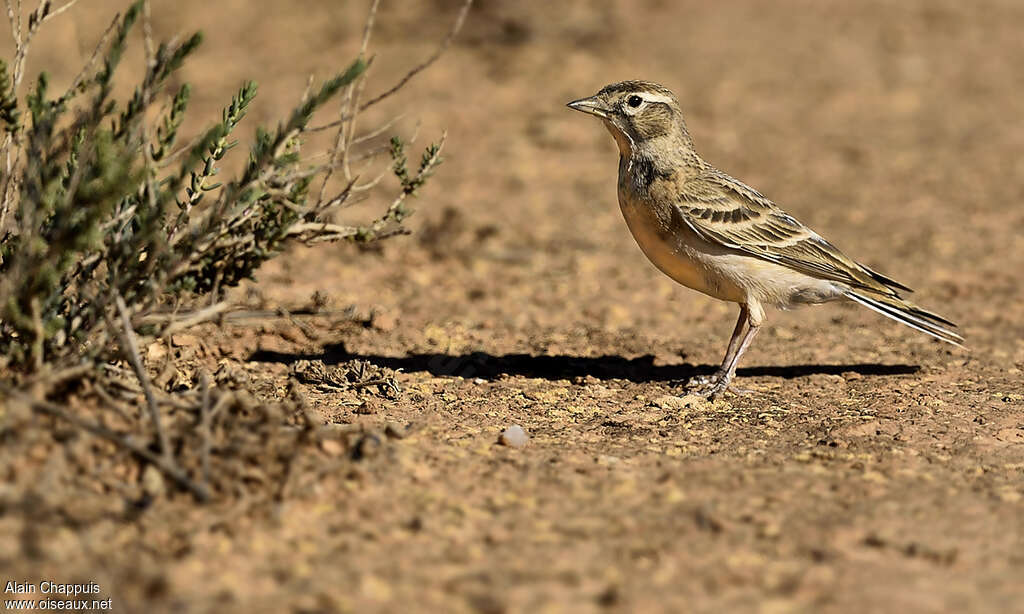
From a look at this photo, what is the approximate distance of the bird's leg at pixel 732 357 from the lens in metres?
6.68

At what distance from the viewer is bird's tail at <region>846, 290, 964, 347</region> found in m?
6.93

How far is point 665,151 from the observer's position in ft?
23.4

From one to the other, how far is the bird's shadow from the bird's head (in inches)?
54.6

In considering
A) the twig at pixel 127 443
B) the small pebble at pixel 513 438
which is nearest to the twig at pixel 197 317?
the twig at pixel 127 443

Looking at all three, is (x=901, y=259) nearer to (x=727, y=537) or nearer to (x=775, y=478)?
(x=775, y=478)

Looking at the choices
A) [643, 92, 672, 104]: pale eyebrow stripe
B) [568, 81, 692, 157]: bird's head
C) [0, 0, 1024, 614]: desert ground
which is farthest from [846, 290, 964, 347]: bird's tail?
[643, 92, 672, 104]: pale eyebrow stripe

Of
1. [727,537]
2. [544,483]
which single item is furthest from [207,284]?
[727,537]

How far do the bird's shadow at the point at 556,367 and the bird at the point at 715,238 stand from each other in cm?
29

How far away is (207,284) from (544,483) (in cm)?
204

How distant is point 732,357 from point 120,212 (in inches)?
145

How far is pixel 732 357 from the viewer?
6914 mm

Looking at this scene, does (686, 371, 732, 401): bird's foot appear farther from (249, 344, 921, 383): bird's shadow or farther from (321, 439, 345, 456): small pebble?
(321, 439, 345, 456): small pebble

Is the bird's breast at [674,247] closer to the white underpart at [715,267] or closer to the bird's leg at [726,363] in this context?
the white underpart at [715,267]

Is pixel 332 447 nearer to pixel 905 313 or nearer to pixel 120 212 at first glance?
pixel 120 212
